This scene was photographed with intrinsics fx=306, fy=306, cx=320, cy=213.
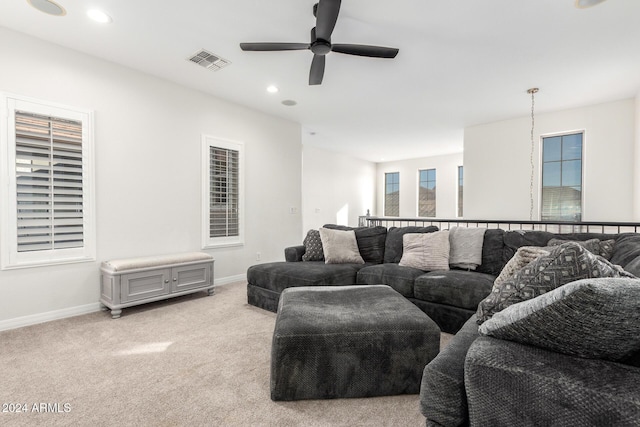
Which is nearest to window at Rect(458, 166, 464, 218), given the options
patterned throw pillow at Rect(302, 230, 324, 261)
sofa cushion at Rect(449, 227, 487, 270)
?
sofa cushion at Rect(449, 227, 487, 270)

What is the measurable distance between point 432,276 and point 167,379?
7.29 feet

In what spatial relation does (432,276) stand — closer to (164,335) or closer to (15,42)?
(164,335)

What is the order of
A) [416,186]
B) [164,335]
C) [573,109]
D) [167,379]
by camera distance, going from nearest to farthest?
[167,379] < [164,335] < [573,109] < [416,186]

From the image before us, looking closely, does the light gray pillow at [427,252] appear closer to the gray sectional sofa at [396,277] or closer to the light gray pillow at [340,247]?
the gray sectional sofa at [396,277]

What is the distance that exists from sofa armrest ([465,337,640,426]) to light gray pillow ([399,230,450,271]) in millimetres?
2174

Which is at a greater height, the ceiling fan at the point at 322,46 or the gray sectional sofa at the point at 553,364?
the ceiling fan at the point at 322,46

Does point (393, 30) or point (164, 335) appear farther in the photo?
point (393, 30)

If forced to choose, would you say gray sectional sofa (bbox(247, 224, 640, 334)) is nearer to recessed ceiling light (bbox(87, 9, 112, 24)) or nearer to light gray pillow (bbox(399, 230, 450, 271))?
light gray pillow (bbox(399, 230, 450, 271))

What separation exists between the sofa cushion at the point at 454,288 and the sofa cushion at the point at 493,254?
0.27 meters

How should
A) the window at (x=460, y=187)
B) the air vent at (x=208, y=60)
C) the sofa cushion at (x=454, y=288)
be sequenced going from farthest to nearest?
the window at (x=460, y=187)
the air vent at (x=208, y=60)
the sofa cushion at (x=454, y=288)

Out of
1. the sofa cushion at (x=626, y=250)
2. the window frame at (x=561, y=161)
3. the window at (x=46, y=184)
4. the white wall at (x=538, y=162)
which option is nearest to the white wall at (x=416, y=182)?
the white wall at (x=538, y=162)

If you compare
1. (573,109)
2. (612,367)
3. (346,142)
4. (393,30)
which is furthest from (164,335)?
(573,109)

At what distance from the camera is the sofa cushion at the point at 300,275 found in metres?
3.04

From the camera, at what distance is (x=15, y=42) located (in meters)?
2.80
